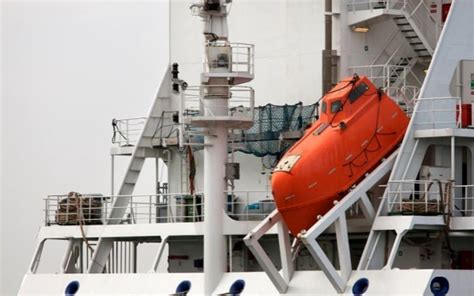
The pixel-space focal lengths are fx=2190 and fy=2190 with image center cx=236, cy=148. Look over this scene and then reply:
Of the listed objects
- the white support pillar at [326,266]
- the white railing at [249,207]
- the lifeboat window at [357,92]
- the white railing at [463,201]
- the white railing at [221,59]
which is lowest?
the white support pillar at [326,266]

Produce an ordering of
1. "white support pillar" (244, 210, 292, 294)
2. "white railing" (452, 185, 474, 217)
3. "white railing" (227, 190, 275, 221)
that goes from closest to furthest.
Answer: "white railing" (452, 185, 474, 217)
"white support pillar" (244, 210, 292, 294)
"white railing" (227, 190, 275, 221)

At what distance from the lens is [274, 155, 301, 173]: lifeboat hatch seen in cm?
4188

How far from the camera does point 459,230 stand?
41.3m

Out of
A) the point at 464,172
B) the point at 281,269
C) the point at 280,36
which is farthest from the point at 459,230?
the point at 280,36

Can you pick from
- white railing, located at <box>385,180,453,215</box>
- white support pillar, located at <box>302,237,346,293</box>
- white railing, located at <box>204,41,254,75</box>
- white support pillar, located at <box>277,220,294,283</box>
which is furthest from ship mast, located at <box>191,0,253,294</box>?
white railing, located at <box>385,180,453,215</box>

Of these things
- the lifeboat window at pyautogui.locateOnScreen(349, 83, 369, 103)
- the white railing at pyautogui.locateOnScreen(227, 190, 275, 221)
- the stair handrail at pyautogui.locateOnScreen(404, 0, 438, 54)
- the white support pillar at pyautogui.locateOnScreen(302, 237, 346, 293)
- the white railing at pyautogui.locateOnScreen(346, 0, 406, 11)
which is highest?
the white railing at pyautogui.locateOnScreen(346, 0, 406, 11)

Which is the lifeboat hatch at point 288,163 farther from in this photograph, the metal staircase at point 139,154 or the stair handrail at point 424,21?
the metal staircase at point 139,154

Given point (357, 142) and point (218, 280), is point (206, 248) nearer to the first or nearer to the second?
point (218, 280)

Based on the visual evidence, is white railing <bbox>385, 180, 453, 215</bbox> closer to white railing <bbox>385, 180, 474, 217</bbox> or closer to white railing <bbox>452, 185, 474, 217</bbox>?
white railing <bbox>385, 180, 474, 217</bbox>

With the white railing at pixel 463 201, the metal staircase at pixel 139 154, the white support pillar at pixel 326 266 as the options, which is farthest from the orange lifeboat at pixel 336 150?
the metal staircase at pixel 139 154

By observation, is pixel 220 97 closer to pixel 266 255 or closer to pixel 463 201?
pixel 266 255

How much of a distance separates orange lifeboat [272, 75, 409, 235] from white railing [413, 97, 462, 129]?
28.0 inches

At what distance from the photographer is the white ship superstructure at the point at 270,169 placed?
41.5m

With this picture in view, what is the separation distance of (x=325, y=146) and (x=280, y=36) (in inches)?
232
